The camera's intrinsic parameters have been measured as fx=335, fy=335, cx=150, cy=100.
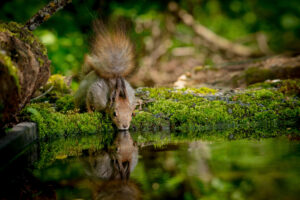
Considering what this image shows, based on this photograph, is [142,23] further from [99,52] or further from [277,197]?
[277,197]

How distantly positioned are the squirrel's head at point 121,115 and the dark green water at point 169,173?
1270 mm

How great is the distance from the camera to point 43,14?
422cm

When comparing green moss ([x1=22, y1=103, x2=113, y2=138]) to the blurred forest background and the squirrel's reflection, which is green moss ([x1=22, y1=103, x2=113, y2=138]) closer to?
the squirrel's reflection

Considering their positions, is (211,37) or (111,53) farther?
(211,37)

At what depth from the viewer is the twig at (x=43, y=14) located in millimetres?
4160

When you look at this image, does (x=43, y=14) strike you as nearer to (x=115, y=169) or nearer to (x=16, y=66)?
(x=16, y=66)

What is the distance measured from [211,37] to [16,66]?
420 inches

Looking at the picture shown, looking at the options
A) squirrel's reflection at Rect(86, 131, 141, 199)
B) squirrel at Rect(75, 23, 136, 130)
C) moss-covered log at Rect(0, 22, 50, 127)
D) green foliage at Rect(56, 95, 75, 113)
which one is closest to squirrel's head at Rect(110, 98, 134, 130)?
squirrel at Rect(75, 23, 136, 130)

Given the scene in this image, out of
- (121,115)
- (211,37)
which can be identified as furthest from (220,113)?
(211,37)

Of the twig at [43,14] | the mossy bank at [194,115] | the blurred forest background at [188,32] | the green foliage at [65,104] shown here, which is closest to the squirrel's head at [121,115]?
the mossy bank at [194,115]

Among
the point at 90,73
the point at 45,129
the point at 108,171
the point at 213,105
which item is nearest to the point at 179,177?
the point at 108,171

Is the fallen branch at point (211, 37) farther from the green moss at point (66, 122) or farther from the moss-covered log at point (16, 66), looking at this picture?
the moss-covered log at point (16, 66)

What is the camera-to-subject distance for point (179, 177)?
2.10 meters

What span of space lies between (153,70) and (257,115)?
26.4ft
